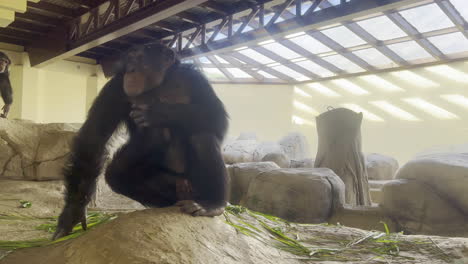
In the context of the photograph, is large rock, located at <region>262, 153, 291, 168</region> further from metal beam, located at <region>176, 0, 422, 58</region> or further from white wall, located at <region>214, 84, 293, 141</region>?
white wall, located at <region>214, 84, 293, 141</region>

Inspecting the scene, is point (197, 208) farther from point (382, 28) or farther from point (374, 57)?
point (374, 57)

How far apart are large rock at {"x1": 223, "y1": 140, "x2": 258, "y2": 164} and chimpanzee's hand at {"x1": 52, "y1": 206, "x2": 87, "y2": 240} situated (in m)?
10.9

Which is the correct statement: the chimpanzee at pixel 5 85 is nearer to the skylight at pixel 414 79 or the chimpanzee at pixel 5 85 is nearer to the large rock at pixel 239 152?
the large rock at pixel 239 152

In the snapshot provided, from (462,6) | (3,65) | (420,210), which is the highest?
(462,6)

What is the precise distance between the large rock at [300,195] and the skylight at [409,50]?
294 inches

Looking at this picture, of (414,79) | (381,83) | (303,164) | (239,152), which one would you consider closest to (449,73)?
(414,79)

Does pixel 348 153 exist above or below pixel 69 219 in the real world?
above

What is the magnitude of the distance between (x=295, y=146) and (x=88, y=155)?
12.2 m

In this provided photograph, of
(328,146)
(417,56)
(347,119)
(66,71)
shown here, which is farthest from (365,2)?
(66,71)

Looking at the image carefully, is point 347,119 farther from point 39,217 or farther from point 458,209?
point 39,217

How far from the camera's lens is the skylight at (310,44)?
40.7ft

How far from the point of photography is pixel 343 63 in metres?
14.3

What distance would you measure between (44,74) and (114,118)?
36.7 feet

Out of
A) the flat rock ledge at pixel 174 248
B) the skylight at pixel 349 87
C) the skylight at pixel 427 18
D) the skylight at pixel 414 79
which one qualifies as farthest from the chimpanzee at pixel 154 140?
the skylight at pixel 349 87
